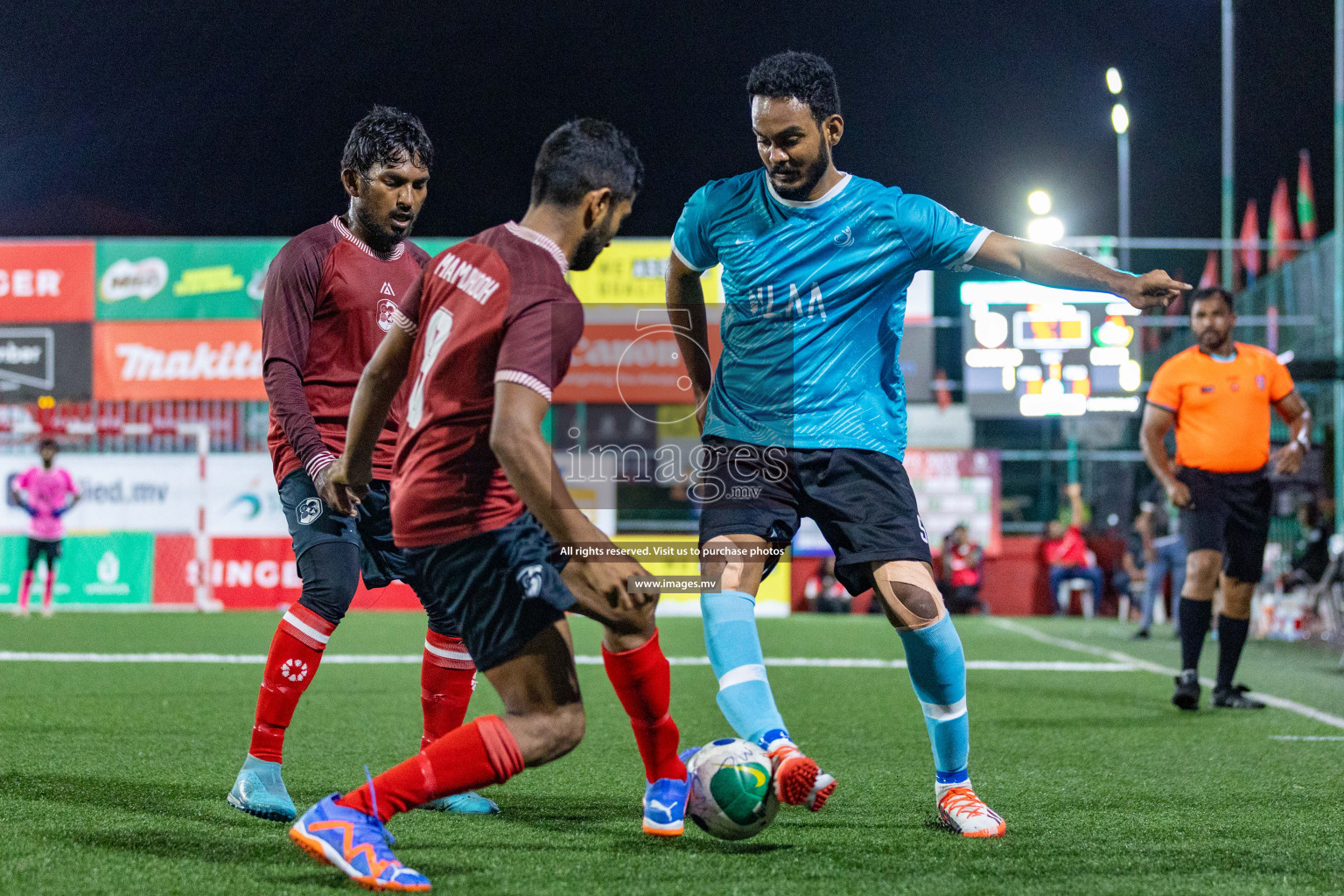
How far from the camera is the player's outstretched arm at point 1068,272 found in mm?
3625

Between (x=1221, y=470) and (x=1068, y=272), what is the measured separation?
3985 millimetres

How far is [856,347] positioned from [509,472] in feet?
4.83

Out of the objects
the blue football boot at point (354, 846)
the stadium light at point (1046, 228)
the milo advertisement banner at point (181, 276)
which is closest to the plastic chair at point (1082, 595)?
the stadium light at point (1046, 228)

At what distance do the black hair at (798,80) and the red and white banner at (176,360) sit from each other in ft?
62.2

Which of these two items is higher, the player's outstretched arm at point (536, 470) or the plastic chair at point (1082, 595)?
the player's outstretched arm at point (536, 470)

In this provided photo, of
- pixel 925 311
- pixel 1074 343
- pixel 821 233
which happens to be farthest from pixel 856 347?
pixel 925 311

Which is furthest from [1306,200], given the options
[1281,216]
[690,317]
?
[690,317]

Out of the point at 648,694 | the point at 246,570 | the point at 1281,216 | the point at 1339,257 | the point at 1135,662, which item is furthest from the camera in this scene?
the point at 1281,216

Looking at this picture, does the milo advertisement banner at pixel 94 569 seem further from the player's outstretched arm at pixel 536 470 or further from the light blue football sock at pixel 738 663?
the player's outstretched arm at pixel 536 470

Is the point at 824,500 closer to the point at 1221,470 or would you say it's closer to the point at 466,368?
the point at 466,368

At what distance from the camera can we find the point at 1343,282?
17.6 meters

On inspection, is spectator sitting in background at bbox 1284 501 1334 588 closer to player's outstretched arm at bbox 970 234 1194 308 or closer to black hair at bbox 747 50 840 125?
player's outstretched arm at bbox 970 234 1194 308

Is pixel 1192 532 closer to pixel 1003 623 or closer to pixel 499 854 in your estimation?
pixel 499 854

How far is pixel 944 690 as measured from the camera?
3.89 meters
